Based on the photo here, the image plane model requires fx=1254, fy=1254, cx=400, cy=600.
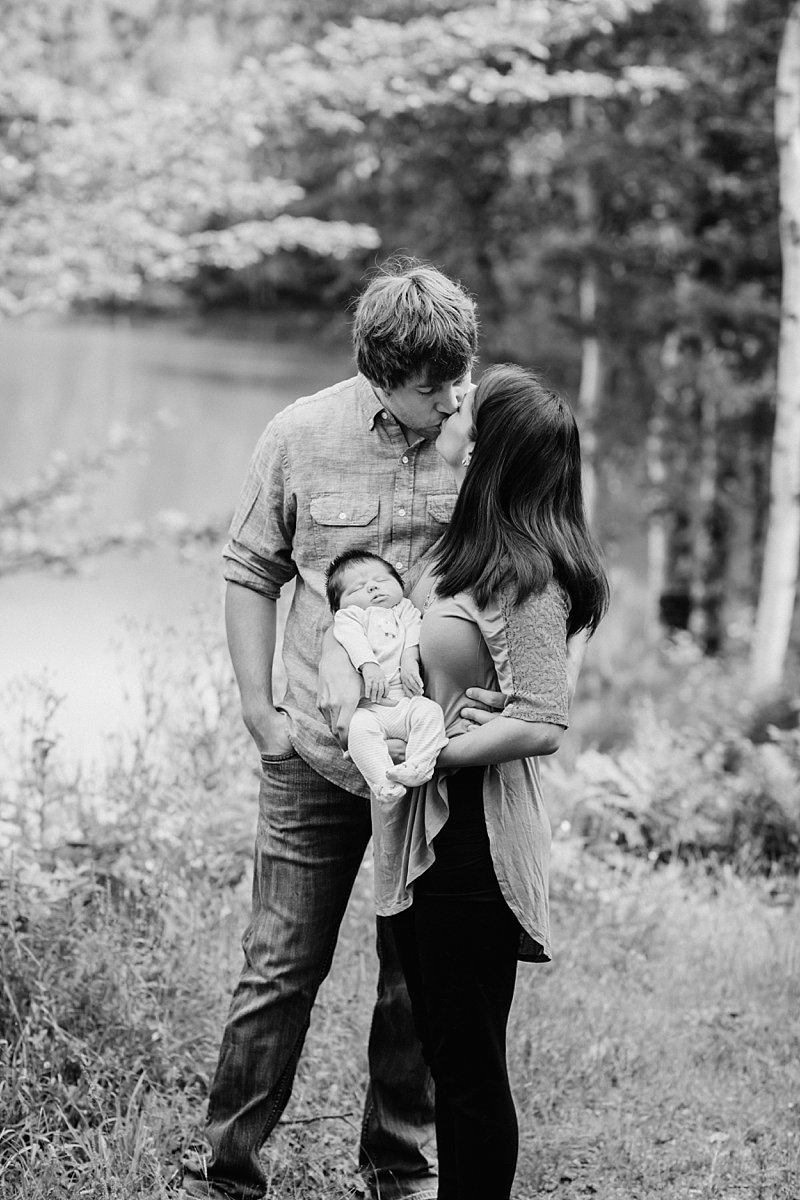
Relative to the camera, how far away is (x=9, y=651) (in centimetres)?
892

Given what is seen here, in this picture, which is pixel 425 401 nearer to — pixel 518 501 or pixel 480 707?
pixel 518 501

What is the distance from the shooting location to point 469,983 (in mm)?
2094

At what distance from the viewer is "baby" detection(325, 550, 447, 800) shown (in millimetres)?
2043

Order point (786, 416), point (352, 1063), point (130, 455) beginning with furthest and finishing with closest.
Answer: point (786, 416), point (130, 455), point (352, 1063)

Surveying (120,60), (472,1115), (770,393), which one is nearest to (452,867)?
(472,1115)

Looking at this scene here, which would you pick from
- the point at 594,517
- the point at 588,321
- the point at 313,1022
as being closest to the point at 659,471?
the point at 594,517

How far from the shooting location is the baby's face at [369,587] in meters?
2.22

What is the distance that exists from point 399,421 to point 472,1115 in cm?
124

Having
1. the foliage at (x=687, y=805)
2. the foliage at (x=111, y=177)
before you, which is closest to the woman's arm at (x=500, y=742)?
the foliage at (x=687, y=805)

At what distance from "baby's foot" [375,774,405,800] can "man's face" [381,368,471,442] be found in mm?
655

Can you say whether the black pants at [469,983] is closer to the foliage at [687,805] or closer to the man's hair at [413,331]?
the man's hair at [413,331]

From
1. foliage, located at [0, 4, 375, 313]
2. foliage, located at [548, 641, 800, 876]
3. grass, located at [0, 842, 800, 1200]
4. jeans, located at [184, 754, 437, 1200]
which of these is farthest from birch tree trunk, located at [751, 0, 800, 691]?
jeans, located at [184, 754, 437, 1200]

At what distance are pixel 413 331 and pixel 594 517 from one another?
30.9 feet

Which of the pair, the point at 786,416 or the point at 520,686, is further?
the point at 786,416
